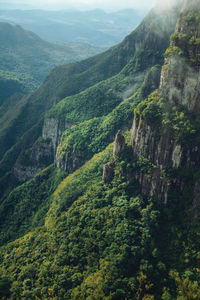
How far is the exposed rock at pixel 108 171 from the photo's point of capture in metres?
75.3

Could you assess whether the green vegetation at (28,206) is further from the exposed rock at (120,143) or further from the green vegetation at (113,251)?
the exposed rock at (120,143)

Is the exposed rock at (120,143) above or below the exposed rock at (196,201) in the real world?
above

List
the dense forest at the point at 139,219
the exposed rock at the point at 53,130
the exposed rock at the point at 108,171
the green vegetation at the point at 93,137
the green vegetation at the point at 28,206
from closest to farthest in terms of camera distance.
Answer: the dense forest at the point at 139,219, the exposed rock at the point at 108,171, the green vegetation at the point at 28,206, the green vegetation at the point at 93,137, the exposed rock at the point at 53,130

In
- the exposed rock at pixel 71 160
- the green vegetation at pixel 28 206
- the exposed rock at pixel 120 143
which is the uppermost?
the exposed rock at pixel 120 143

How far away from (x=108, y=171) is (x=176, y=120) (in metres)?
22.7

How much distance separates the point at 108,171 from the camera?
7600 centimetres

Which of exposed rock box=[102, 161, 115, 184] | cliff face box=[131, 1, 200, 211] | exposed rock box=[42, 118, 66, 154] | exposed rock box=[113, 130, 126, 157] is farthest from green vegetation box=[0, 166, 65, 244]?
cliff face box=[131, 1, 200, 211]

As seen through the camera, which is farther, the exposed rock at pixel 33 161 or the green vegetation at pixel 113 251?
the exposed rock at pixel 33 161

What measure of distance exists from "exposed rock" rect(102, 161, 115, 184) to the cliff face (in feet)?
32.4

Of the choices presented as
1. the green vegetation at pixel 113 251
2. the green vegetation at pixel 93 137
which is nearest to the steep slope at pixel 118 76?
the green vegetation at pixel 93 137

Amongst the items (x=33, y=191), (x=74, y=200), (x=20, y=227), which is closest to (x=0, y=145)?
(x=33, y=191)

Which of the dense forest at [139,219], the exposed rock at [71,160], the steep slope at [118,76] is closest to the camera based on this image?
the dense forest at [139,219]

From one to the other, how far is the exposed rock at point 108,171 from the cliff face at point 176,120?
9883mm

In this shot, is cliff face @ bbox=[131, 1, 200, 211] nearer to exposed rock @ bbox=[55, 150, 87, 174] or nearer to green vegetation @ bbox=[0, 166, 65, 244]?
green vegetation @ bbox=[0, 166, 65, 244]
